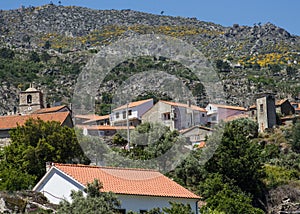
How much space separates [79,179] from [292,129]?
3601cm

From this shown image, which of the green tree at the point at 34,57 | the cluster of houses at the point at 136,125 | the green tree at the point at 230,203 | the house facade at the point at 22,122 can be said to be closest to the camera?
the cluster of houses at the point at 136,125

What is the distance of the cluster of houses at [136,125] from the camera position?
2838 cm

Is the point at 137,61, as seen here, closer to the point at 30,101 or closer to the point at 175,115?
the point at 30,101

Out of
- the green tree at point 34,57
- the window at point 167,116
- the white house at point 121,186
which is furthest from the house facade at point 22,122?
the green tree at point 34,57

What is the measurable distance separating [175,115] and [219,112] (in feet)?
28.6

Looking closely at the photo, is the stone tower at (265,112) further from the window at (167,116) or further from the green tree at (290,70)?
the green tree at (290,70)

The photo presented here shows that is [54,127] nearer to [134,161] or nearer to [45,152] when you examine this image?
[45,152]

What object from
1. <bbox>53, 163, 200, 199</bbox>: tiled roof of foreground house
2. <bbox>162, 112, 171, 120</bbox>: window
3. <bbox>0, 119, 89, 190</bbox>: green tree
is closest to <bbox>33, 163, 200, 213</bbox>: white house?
<bbox>53, 163, 200, 199</bbox>: tiled roof of foreground house

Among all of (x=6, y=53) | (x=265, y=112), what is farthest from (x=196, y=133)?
(x=6, y=53)

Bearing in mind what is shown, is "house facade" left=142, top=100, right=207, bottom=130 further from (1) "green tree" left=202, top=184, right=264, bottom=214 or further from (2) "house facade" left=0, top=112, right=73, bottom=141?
(1) "green tree" left=202, top=184, right=264, bottom=214

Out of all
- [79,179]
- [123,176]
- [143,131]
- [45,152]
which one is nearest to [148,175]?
[123,176]

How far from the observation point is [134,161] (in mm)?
37906

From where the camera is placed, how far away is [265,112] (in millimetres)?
66500

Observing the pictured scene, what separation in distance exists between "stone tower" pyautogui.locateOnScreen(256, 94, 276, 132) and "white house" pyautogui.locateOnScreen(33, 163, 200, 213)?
36934 millimetres
